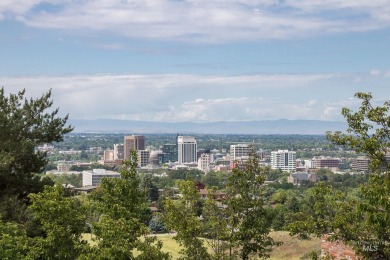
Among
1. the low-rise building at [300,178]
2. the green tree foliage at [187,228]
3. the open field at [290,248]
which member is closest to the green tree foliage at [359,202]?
the green tree foliage at [187,228]

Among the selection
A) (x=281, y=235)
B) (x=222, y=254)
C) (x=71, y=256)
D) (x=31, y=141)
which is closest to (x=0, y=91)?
(x=31, y=141)

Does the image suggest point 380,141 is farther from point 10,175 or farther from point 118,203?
point 10,175

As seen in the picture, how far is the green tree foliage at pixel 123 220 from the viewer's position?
42.6 feet

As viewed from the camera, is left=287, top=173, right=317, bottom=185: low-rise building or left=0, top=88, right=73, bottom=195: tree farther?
left=287, top=173, right=317, bottom=185: low-rise building

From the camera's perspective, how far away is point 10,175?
2023 cm

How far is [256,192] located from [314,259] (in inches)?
116

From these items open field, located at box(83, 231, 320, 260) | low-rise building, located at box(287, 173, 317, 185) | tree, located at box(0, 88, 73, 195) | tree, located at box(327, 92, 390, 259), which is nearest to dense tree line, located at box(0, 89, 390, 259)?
tree, located at box(327, 92, 390, 259)

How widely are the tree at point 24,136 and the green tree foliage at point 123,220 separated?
5.69 meters

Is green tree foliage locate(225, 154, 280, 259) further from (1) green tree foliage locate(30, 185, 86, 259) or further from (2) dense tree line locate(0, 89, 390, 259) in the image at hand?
(1) green tree foliage locate(30, 185, 86, 259)

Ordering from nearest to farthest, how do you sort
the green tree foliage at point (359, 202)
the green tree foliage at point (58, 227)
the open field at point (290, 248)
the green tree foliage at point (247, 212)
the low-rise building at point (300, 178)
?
1. the green tree foliage at point (359, 202)
2. the green tree foliage at point (58, 227)
3. the green tree foliage at point (247, 212)
4. the open field at point (290, 248)
5. the low-rise building at point (300, 178)

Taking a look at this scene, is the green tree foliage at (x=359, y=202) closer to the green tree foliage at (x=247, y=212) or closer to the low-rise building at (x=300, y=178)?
the green tree foliage at (x=247, y=212)

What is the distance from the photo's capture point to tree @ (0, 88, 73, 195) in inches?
785

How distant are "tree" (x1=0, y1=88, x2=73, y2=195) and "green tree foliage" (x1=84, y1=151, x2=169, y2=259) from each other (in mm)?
5688

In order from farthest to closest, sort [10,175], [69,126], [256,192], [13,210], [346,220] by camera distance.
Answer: [69,126], [10,175], [13,210], [256,192], [346,220]
